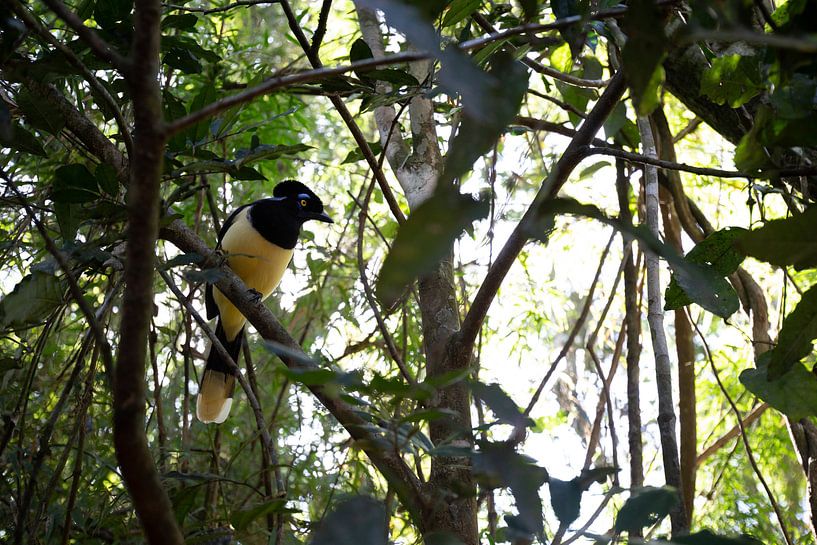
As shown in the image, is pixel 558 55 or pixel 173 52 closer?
pixel 173 52

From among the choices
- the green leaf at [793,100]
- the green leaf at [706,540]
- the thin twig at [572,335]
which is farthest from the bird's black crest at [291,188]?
the green leaf at [706,540]

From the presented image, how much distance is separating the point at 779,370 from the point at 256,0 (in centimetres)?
137

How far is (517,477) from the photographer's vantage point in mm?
852

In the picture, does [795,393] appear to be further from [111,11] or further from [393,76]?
[111,11]

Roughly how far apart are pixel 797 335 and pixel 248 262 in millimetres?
2889

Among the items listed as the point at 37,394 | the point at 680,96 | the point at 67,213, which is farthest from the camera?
the point at 37,394

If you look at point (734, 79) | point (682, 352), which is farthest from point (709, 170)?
point (682, 352)

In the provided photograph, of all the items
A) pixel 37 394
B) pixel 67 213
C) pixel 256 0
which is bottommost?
pixel 67 213

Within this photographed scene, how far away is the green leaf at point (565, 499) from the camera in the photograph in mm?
898

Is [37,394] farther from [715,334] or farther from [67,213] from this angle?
[715,334]

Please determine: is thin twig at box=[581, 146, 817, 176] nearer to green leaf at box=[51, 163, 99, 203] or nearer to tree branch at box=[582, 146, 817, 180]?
tree branch at box=[582, 146, 817, 180]

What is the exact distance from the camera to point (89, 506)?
247cm

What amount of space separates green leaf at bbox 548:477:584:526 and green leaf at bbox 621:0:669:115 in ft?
1.44

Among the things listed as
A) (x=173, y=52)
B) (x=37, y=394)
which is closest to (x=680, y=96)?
(x=173, y=52)
